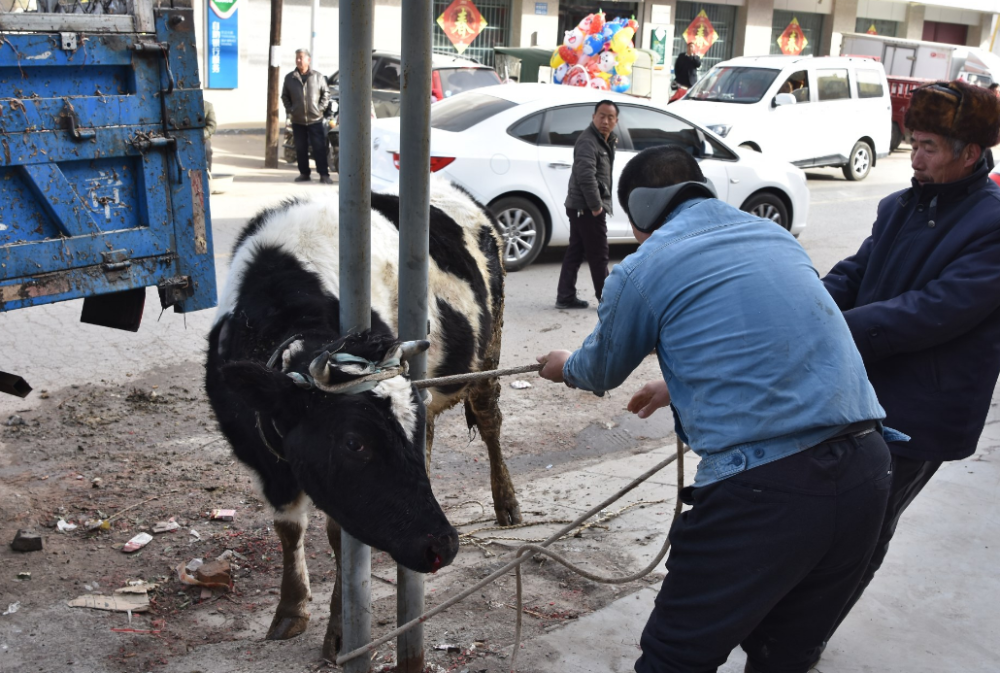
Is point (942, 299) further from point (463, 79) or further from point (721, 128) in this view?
point (463, 79)

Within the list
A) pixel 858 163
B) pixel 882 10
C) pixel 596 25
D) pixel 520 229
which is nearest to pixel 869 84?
pixel 858 163

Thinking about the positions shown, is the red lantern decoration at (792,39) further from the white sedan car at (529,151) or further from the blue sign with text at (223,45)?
the white sedan car at (529,151)

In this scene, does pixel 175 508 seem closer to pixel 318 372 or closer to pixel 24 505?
pixel 24 505

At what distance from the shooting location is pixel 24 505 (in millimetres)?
4887

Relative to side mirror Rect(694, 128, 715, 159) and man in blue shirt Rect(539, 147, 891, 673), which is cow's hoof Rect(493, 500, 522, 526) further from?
side mirror Rect(694, 128, 715, 159)

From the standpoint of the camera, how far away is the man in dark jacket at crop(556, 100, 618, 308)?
911 cm

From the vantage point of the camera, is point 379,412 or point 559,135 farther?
point 559,135

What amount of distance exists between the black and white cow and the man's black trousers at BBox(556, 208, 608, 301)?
364cm

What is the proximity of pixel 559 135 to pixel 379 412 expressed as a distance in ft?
26.6

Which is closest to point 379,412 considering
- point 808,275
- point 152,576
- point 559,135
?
point 808,275

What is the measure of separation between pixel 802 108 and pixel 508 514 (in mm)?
14909

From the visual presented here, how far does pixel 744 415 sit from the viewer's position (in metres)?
2.49

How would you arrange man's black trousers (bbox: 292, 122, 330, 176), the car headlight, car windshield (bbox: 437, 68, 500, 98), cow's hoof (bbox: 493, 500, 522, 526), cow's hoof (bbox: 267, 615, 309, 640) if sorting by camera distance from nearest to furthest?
cow's hoof (bbox: 267, 615, 309, 640)
cow's hoof (bbox: 493, 500, 522, 526)
man's black trousers (bbox: 292, 122, 330, 176)
the car headlight
car windshield (bbox: 437, 68, 500, 98)

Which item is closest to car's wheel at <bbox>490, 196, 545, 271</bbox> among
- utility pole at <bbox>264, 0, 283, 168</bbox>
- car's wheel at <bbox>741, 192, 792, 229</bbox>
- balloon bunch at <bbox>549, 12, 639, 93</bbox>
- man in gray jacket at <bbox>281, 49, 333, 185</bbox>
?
car's wheel at <bbox>741, 192, 792, 229</bbox>
